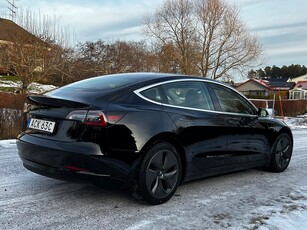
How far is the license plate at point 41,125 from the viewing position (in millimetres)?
3957

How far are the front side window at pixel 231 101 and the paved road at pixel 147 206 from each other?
104cm

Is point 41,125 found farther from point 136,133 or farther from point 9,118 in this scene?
point 9,118

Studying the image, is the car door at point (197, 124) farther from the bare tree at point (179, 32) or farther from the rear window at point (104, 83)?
the bare tree at point (179, 32)

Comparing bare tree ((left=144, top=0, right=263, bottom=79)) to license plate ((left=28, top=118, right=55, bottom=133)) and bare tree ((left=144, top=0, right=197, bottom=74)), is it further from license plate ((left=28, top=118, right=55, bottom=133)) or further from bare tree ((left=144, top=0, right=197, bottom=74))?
license plate ((left=28, top=118, right=55, bottom=133))

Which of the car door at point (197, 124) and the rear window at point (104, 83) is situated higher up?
the rear window at point (104, 83)

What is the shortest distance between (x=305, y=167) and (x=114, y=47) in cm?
3374

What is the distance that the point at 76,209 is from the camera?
3.97 metres

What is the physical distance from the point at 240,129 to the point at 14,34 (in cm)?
2154

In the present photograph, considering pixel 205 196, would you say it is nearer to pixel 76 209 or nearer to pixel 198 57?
pixel 76 209

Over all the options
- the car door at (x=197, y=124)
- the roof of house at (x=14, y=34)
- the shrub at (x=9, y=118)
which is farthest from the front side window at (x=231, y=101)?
the roof of house at (x=14, y=34)

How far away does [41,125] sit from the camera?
13.3 feet

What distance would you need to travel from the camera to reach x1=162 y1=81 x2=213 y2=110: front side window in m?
4.56

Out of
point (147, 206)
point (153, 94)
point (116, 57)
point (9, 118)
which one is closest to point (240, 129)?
point (153, 94)

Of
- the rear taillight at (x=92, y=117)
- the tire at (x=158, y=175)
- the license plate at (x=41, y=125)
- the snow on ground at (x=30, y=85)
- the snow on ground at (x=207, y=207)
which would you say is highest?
the snow on ground at (x=30, y=85)
